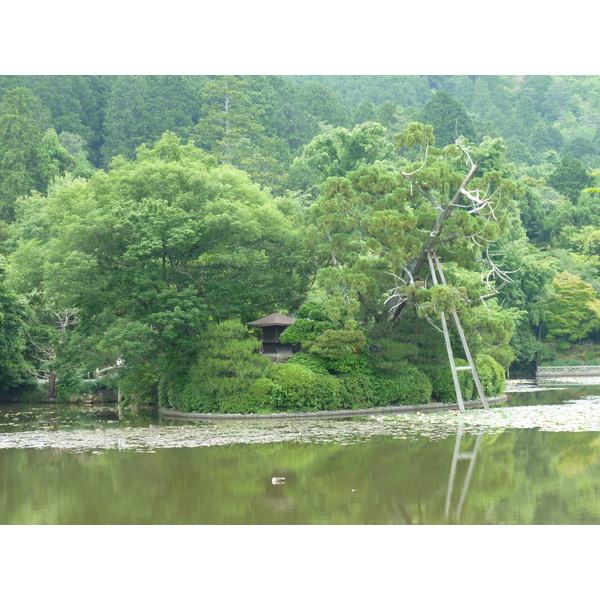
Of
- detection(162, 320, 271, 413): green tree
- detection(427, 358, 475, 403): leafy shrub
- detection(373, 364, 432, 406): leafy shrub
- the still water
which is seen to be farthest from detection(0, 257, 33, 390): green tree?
detection(427, 358, 475, 403): leafy shrub

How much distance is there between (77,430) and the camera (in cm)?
1967

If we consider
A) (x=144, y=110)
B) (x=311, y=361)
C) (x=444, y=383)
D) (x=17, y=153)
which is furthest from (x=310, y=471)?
(x=144, y=110)

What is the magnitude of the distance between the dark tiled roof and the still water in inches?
194

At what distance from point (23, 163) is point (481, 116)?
58992mm

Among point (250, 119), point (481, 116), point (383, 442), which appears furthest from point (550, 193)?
point (383, 442)

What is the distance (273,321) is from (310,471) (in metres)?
12.6

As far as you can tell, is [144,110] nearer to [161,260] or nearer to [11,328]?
[11,328]

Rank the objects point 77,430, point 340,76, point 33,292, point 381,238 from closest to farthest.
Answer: point 77,430, point 381,238, point 33,292, point 340,76

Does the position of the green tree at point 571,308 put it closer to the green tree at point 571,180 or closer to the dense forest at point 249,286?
the dense forest at point 249,286

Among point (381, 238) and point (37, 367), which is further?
point (37, 367)

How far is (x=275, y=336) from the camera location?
25.7 meters

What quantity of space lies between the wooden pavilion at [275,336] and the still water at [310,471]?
476 centimetres

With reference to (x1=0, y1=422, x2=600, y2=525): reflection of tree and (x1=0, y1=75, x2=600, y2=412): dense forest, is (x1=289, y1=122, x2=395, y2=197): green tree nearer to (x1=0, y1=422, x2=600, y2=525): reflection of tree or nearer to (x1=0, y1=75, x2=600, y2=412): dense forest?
(x1=0, y1=75, x2=600, y2=412): dense forest

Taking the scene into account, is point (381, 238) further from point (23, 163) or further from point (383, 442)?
point (23, 163)
